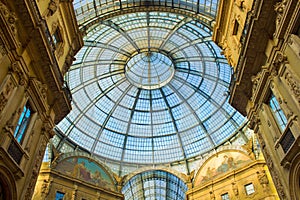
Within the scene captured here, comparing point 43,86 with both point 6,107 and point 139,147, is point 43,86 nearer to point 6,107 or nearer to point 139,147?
point 6,107

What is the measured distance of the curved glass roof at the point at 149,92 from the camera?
3512 centimetres

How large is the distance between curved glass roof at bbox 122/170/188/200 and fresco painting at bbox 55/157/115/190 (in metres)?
6.81

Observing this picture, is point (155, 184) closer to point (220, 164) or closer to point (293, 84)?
point (220, 164)

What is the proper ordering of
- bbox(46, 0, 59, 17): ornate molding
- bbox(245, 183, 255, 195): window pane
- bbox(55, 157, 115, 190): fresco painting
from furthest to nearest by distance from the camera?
1. bbox(55, 157, 115, 190): fresco painting
2. bbox(245, 183, 255, 195): window pane
3. bbox(46, 0, 59, 17): ornate molding

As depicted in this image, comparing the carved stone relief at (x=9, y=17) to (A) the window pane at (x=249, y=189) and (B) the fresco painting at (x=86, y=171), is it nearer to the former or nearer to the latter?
(B) the fresco painting at (x=86, y=171)

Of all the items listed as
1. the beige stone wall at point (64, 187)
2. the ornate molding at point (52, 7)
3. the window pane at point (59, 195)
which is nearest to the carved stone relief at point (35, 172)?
the ornate molding at point (52, 7)

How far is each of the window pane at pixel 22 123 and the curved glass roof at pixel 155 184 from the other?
90.7 ft

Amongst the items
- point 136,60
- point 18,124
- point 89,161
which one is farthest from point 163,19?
point 18,124

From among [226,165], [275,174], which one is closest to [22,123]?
[275,174]

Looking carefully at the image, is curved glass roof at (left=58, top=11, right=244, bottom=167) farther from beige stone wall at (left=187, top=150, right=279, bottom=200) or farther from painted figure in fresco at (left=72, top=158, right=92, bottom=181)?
painted figure in fresco at (left=72, top=158, right=92, bottom=181)

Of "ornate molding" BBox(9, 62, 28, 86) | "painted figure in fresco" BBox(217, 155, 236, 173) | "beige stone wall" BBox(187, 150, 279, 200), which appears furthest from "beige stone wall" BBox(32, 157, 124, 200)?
"ornate molding" BBox(9, 62, 28, 86)

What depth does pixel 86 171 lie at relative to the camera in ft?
105

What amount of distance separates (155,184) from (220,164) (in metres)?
19.3

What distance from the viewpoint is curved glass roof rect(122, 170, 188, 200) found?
134ft
